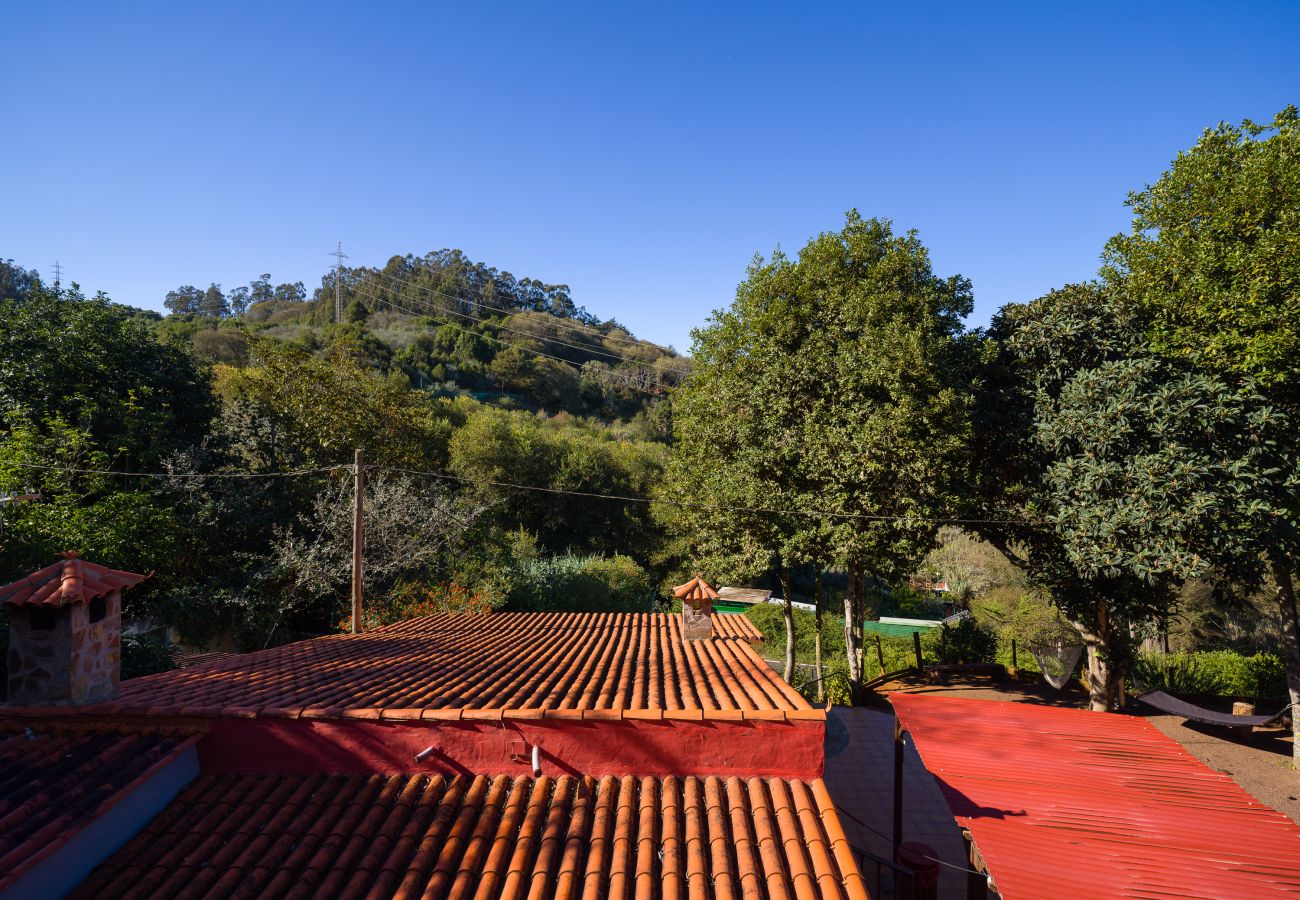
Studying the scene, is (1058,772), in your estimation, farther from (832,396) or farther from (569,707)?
(832,396)

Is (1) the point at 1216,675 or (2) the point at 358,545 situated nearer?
(2) the point at 358,545

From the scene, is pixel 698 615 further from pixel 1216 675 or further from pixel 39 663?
pixel 1216 675

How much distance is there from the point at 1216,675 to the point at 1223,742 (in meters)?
3.80

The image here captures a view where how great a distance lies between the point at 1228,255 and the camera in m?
9.87

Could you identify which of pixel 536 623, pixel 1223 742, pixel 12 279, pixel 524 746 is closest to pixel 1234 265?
pixel 1223 742

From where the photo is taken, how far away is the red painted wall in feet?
16.4

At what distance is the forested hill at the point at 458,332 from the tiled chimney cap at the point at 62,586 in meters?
29.5

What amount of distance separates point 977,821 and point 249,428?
20.5 metres

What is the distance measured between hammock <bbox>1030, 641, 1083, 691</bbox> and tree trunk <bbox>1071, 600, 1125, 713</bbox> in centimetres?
161

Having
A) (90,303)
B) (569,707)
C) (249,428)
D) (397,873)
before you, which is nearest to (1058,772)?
(569,707)

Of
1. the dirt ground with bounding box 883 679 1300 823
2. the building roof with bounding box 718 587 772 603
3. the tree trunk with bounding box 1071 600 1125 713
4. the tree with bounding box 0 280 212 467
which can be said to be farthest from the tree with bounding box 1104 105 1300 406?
the tree with bounding box 0 280 212 467

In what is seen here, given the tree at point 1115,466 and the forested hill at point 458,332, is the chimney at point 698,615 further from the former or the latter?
the forested hill at point 458,332

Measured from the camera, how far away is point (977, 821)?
19.8 ft

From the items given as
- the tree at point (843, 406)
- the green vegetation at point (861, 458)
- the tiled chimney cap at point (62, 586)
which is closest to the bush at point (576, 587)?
the green vegetation at point (861, 458)
